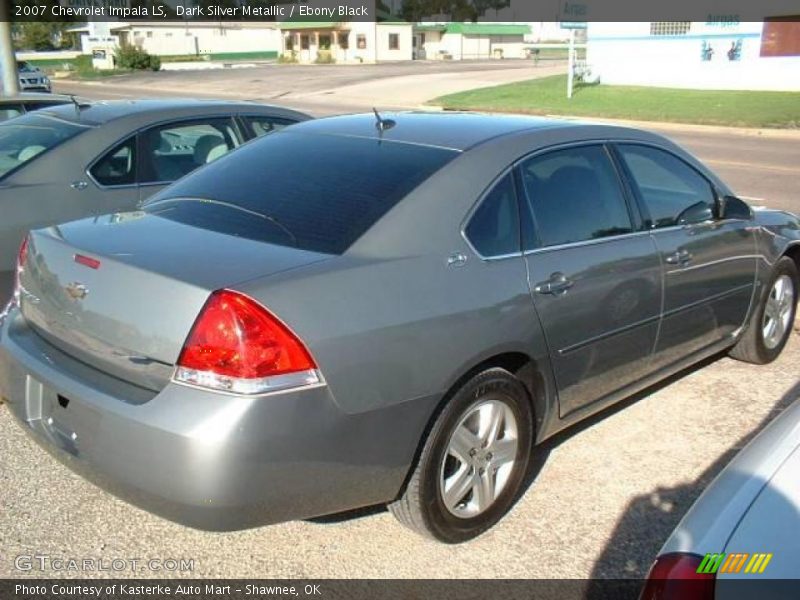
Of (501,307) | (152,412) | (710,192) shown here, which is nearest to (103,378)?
(152,412)

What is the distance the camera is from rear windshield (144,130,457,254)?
309 cm

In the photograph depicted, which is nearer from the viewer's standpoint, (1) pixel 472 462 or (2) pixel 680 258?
(1) pixel 472 462

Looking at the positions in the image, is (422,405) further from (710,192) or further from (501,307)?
(710,192)

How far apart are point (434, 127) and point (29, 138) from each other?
3.17 m

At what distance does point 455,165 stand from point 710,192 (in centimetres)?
194

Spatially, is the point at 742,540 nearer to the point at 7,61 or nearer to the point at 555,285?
the point at 555,285

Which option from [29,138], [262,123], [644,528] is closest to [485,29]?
[262,123]

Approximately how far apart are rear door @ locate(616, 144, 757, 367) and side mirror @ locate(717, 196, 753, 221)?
0.12 feet

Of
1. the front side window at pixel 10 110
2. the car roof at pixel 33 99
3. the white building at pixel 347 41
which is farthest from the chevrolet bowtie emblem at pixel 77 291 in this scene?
the white building at pixel 347 41

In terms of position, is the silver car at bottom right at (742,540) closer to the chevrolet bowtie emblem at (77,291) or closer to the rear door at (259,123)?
the chevrolet bowtie emblem at (77,291)

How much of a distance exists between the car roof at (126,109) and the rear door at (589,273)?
10.4 feet

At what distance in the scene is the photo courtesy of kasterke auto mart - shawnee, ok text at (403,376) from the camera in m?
2.56

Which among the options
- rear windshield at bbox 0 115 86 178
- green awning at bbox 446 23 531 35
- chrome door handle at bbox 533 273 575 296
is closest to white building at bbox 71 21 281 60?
green awning at bbox 446 23 531 35

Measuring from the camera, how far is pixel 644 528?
3.34 m
